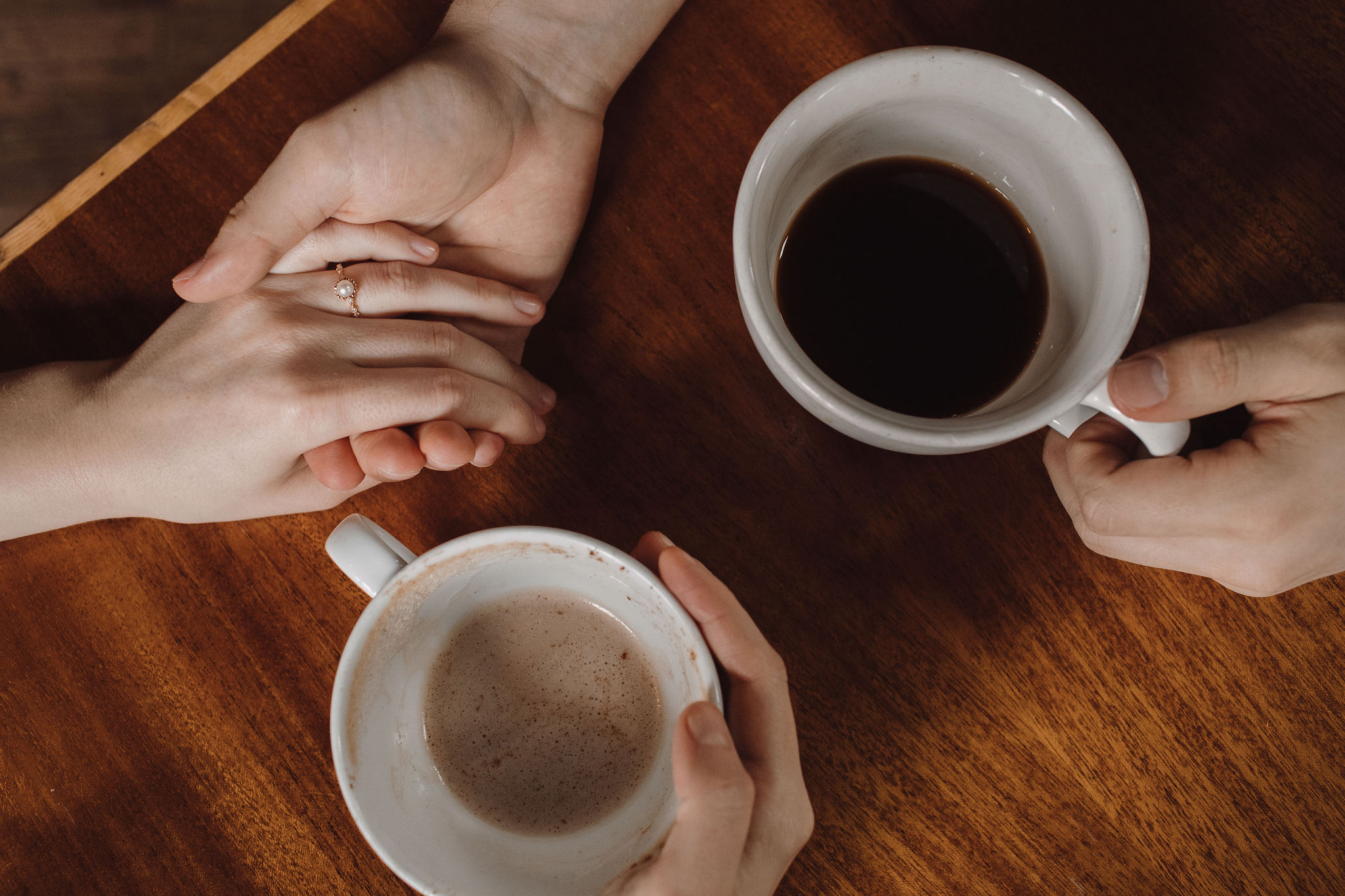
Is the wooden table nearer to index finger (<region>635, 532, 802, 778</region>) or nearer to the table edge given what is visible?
the table edge

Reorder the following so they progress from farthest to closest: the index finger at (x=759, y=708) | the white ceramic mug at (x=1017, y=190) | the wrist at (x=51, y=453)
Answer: the wrist at (x=51, y=453) → the index finger at (x=759, y=708) → the white ceramic mug at (x=1017, y=190)

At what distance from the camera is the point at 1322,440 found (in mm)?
673

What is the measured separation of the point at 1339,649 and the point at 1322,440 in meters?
0.25

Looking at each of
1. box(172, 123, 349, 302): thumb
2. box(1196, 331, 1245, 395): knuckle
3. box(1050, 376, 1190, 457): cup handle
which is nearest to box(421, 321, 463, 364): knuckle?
box(172, 123, 349, 302): thumb

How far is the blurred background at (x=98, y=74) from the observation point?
5.67 ft

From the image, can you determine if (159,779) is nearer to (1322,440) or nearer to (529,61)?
(529,61)

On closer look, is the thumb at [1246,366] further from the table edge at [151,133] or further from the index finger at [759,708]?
the table edge at [151,133]

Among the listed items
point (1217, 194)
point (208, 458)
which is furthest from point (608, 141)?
point (1217, 194)

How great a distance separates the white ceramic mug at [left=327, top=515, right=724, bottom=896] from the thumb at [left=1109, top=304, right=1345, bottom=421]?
41 cm

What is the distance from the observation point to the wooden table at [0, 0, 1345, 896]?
0.77 m

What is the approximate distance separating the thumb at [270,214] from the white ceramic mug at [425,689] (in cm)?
25

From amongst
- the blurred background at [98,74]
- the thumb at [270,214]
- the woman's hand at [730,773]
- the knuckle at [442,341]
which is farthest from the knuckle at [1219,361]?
the blurred background at [98,74]

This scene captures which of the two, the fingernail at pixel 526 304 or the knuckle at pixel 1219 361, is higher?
the fingernail at pixel 526 304

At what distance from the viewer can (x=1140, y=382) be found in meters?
0.61
